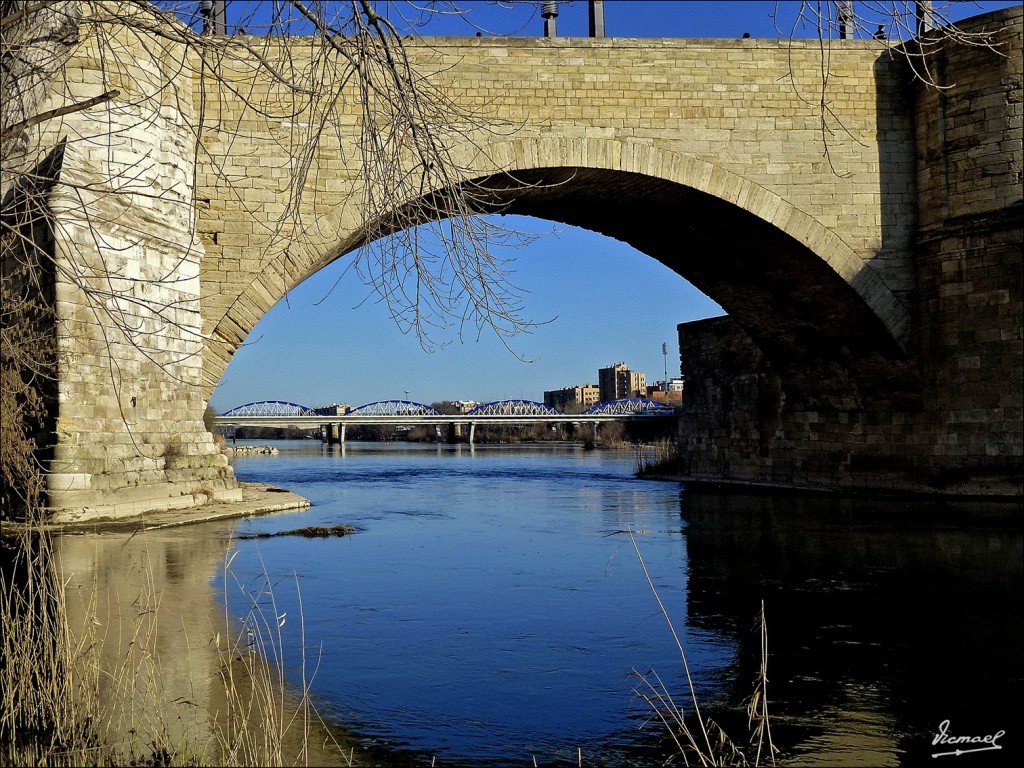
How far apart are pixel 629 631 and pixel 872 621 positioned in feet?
4.56

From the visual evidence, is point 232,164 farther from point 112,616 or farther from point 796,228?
→ point 112,616

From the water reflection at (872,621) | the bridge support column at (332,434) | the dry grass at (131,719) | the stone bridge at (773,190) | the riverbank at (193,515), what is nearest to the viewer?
the dry grass at (131,719)

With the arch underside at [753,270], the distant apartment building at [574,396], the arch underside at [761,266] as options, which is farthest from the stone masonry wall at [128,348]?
the distant apartment building at [574,396]

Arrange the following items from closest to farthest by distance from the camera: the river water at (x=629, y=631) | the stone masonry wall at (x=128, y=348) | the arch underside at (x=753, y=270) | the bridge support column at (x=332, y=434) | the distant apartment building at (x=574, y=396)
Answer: the river water at (x=629, y=631) → the stone masonry wall at (x=128, y=348) → the arch underside at (x=753, y=270) → the bridge support column at (x=332, y=434) → the distant apartment building at (x=574, y=396)

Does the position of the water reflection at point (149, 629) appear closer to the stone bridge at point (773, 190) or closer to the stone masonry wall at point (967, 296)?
the stone bridge at point (773, 190)

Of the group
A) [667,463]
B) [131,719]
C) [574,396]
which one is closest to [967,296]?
[667,463]

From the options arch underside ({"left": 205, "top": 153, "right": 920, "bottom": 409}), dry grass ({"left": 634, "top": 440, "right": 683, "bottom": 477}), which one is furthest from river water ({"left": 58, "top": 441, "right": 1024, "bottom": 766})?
dry grass ({"left": 634, "top": 440, "right": 683, "bottom": 477})

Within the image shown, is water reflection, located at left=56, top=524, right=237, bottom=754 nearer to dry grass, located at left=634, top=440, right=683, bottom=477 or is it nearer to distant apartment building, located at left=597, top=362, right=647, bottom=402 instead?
dry grass, located at left=634, top=440, right=683, bottom=477

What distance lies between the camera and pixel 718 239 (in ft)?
48.0

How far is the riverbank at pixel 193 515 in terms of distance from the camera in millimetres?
8594

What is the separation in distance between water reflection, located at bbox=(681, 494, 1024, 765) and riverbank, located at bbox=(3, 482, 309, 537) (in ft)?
13.9

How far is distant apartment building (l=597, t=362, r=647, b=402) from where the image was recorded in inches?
5027

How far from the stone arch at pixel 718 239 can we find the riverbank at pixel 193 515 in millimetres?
1622

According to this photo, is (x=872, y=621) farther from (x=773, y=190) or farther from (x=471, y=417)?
(x=471, y=417)
